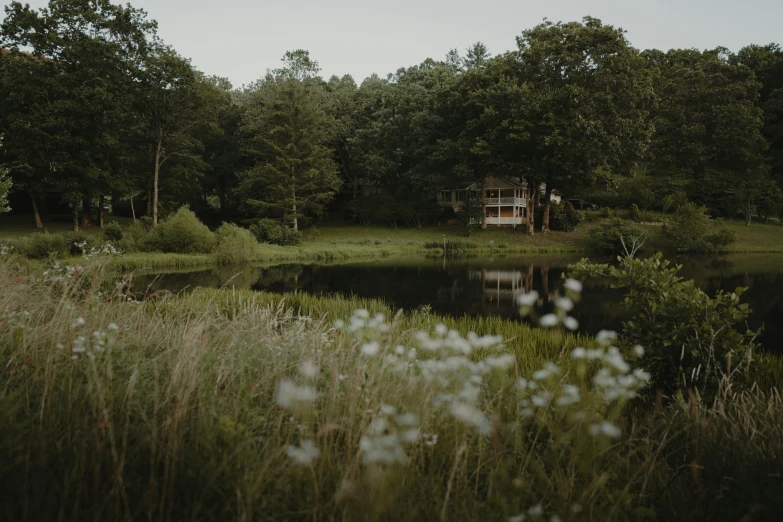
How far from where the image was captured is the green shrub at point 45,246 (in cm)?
2159

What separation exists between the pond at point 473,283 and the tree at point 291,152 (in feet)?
49.6

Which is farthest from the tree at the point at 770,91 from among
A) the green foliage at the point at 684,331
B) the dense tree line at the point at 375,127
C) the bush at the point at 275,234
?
the green foliage at the point at 684,331

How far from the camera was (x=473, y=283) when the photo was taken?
20016mm

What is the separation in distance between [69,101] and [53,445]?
37391 millimetres

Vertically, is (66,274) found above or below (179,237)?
above

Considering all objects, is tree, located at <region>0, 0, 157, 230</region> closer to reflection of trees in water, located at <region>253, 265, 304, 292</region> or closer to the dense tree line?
the dense tree line

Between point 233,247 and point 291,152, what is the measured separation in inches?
625

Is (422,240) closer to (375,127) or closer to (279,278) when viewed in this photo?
(375,127)

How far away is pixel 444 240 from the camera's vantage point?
36.8 metres

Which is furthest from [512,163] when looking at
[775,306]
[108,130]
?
[108,130]

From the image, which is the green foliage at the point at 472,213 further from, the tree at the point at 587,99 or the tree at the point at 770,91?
the tree at the point at 770,91

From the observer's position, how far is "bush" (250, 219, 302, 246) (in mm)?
35375

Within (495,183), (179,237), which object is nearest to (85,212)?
(179,237)

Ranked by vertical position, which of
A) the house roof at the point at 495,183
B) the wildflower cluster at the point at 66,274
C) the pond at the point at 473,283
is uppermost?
the house roof at the point at 495,183
